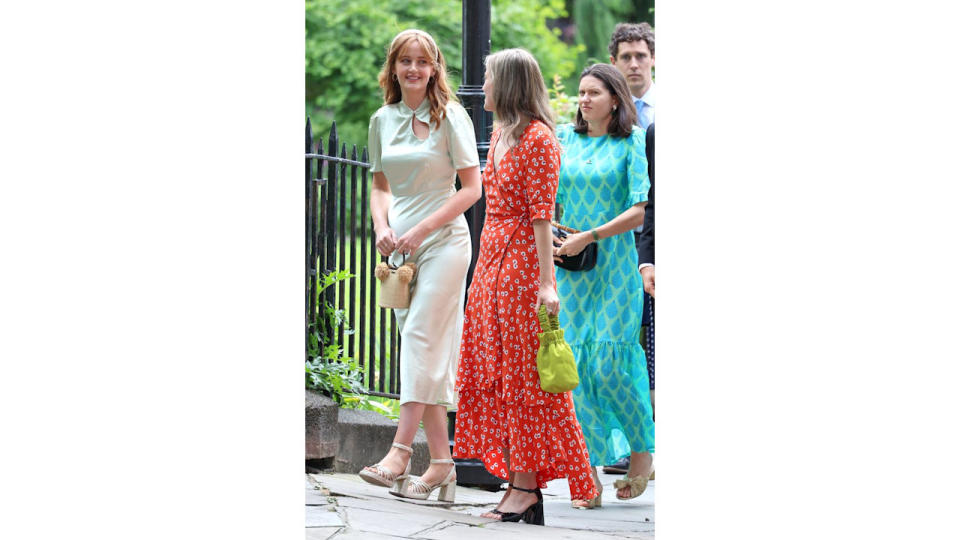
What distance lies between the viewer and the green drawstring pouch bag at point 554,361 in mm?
4316

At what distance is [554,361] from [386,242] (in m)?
0.86

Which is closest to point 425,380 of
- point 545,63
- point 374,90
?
point 374,90

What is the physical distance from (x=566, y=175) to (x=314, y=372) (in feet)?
5.25

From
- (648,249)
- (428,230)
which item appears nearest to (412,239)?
(428,230)

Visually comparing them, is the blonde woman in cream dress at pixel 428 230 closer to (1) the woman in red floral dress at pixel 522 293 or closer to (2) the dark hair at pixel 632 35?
(1) the woman in red floral dress at pixel 522 293

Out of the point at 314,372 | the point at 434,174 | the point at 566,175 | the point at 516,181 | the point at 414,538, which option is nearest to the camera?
the point at 414,538

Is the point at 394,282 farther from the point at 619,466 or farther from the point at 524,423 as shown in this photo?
the point at 619,466

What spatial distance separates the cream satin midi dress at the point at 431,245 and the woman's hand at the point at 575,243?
433 mm

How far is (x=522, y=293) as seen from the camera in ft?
14.7

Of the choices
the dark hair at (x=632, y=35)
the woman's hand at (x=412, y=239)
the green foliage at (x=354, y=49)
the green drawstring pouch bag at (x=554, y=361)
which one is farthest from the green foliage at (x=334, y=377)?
the green foliage at (x=354, y=49)

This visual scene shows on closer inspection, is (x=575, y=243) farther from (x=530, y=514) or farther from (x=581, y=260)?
(x=530, y=514)

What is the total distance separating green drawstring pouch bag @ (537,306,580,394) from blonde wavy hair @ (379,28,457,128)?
966 mm

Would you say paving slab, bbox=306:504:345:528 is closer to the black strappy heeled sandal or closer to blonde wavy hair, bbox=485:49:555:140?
the black strappy heeled sandal

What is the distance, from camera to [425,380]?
15.5ft
